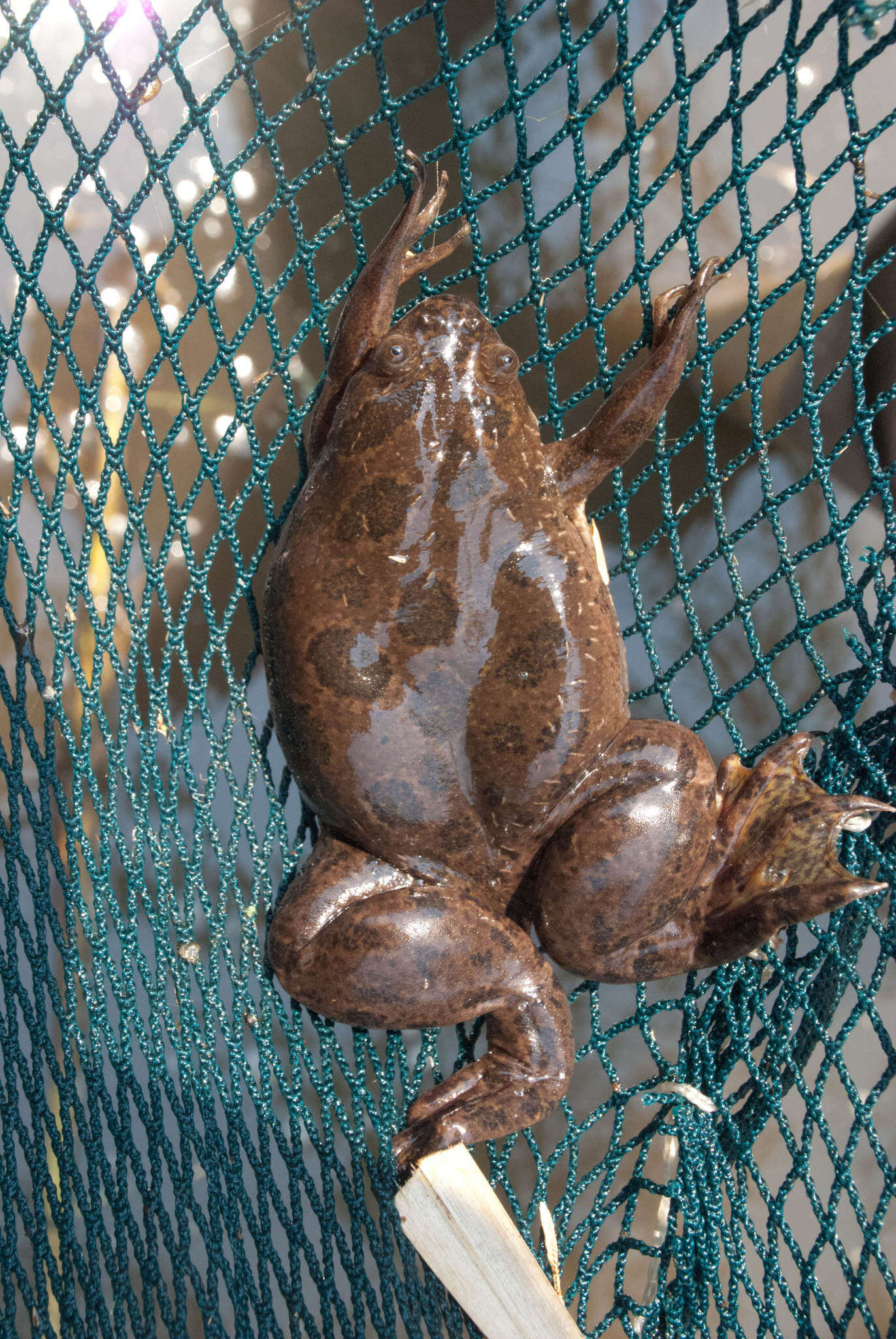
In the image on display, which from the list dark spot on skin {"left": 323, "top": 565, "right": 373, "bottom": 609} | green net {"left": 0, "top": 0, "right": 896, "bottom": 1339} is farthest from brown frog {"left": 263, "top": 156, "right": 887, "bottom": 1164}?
green net {"left": 0, "top": 0, "right": 896, "bottom": 1339}

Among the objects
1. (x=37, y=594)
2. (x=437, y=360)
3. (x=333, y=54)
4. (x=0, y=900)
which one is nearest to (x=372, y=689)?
(x=437, y=360)

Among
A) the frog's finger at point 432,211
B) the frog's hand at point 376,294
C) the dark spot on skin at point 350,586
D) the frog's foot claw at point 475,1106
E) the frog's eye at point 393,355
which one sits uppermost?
the frog's finger at point 432,211

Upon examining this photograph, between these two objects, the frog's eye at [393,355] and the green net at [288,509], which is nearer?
the frog's eye at [393,355]

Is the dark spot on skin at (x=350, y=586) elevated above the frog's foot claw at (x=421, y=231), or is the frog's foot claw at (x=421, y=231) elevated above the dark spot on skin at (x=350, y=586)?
the frog's foot claw at (x=421, y=231)

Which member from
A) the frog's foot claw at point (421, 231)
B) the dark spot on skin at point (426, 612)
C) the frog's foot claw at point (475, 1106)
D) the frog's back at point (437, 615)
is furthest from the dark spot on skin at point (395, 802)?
the frog's foot claw at point (421, 231)

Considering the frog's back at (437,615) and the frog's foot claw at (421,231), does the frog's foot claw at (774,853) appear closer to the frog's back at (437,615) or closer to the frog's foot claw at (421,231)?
the frog's back at (437,615)

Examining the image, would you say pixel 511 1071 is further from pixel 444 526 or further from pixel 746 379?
pixel 746 379
